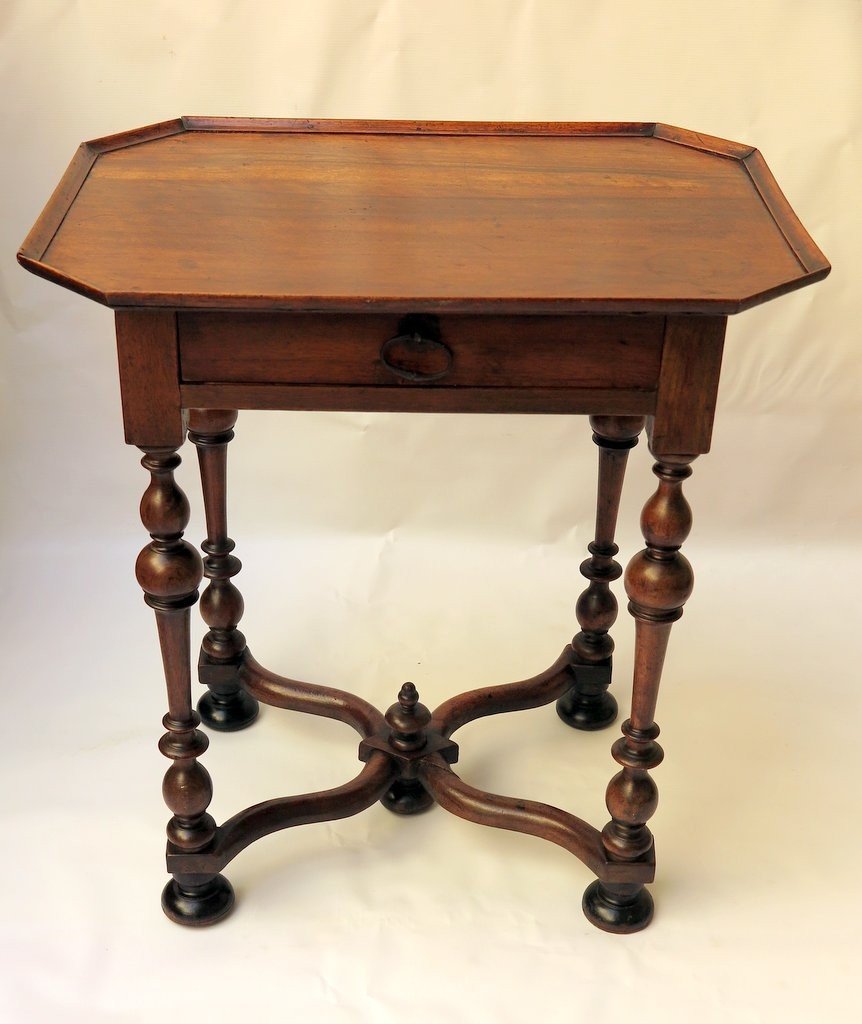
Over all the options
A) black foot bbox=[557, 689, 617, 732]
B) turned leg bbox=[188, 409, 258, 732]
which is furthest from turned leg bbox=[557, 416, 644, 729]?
turned leg bbox=[188, 409, 258, 732]

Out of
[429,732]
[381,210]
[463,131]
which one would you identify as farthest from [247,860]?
[463,131]

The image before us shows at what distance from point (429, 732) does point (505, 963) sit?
0.40m

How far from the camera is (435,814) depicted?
7.46 feet

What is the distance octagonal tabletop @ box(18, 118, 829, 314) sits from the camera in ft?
5.30

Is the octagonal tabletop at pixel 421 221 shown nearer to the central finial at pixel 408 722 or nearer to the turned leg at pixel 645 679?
the turned leg at pixel 645 679

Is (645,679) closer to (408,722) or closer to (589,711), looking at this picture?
(408,722)

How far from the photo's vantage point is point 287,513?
3045 millimetres

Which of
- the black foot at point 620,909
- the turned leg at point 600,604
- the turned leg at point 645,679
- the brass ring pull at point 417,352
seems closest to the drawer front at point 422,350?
the brass ring pull at point 417,352

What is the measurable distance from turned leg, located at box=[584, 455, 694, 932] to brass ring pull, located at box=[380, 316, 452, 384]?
11.6 inches

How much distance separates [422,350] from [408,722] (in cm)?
74

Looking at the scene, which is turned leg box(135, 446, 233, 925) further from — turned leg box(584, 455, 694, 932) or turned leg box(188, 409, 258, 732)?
turned leg box(584, 455, 694, 932)

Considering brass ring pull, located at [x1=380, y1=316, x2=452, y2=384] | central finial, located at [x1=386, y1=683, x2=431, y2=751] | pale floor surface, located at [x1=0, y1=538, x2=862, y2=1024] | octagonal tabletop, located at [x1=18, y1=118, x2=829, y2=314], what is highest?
octagonal tabletop, located at [x1=18, y1=118, x2=829, y2=314]

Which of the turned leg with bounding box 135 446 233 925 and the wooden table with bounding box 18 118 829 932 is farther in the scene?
the turned leg with bounding box 135 446 233 925

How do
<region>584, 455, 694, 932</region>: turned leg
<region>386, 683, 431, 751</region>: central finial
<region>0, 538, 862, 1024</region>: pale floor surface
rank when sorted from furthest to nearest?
<region>386, 683, 431, 751</region>: central finial → <region>0, 538, 862, 1024</region>: pale floor surface → <region>584, 455, 694, 932</region>: turned leg
